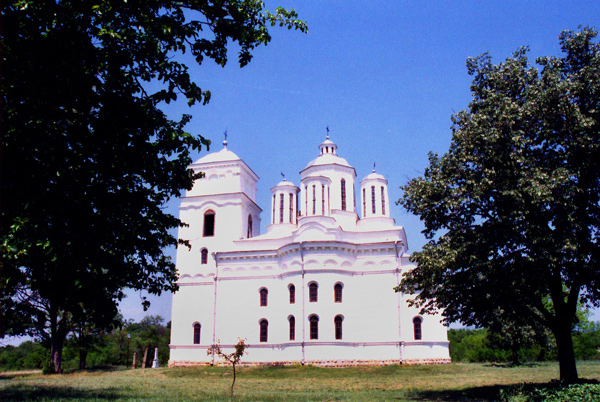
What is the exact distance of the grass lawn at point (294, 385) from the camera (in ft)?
49.9

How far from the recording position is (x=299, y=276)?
3152 centimetres

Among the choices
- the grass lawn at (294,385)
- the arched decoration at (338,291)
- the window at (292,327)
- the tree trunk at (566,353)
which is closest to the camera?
the tree trunk at (566,353)

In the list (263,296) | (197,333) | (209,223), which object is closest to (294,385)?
(263,296)

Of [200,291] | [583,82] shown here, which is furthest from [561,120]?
[200,291]

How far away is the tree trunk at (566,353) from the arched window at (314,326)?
671 inches

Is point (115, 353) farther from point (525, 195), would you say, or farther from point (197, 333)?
point (525, 195)

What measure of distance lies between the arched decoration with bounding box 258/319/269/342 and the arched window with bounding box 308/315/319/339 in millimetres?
3474

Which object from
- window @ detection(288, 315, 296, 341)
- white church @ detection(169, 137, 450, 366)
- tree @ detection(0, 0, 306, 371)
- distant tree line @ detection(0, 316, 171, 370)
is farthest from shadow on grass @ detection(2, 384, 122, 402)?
distant tree line @ detection(0, 316, 171, 370)

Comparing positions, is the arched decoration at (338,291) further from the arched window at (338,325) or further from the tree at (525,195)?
the tree at (525,195)

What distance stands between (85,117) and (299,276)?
2354 centimetres

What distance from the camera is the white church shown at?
30.6 metres

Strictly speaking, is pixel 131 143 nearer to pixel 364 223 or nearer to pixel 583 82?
pixel 583 82

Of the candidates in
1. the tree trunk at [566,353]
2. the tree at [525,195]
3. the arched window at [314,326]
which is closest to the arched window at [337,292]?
the arched window at [314,326]

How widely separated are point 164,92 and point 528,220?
35.7ft
